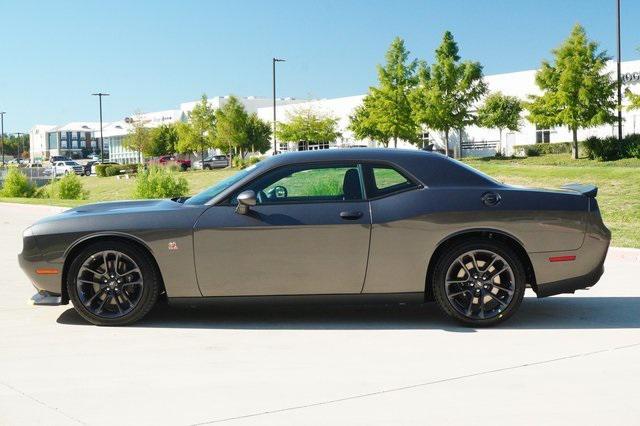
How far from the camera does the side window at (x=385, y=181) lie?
6.80 metres

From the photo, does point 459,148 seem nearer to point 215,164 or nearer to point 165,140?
point 215,164

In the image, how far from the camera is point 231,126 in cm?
7769

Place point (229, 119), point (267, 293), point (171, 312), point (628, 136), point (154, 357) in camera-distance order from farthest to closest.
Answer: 1. point (229, 119)
2. point (628, 136)
3. point (171, 312)
4. point (267, 293)
5. point (154, 357)

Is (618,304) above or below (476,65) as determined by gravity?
below

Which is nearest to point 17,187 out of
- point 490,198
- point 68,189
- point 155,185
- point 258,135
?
point 68,189

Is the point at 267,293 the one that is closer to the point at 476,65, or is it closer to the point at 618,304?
the point at 618,304

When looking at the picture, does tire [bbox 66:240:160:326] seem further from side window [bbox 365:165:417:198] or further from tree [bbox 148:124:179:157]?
tree [bbox 148:124:179:157]

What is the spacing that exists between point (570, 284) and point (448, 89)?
158ft

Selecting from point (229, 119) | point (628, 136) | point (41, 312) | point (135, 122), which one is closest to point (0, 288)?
point (41, 312)

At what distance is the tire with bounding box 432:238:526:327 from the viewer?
6.67 meters

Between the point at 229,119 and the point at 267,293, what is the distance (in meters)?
72.1

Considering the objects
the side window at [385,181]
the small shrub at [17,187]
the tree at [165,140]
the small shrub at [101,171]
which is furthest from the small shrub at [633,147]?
the tree at [165,140]

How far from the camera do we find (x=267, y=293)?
667 cm

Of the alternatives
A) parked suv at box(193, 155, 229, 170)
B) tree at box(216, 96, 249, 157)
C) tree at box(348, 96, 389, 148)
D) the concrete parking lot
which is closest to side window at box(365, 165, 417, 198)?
the concrete parking lot
